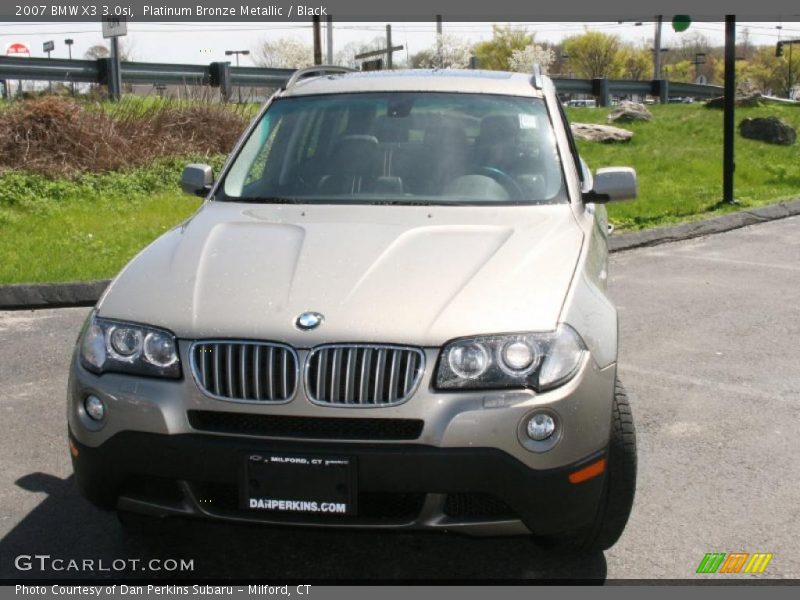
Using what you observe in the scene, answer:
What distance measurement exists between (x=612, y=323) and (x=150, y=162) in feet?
35.9

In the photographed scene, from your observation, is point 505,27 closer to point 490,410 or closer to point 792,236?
point 792,236

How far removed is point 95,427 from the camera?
3.40 m

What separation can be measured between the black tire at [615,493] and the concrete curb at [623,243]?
17.2ft

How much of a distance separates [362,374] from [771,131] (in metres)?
19.4

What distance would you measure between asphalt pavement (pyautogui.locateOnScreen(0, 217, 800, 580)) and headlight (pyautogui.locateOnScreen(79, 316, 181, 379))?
702 millimetres

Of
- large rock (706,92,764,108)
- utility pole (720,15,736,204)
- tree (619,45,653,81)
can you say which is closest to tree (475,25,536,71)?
tree (619,45,653,81)

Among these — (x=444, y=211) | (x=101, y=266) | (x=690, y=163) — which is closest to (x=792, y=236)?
(x=690, y=163)

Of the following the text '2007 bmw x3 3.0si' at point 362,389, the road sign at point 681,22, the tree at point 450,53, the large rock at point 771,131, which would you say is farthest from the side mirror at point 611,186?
the tree at point 450,53

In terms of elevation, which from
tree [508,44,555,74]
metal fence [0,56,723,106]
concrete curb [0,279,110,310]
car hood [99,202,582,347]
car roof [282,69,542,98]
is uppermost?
tree [508,44,555,74]

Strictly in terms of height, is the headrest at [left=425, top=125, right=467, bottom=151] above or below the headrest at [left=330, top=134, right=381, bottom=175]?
above

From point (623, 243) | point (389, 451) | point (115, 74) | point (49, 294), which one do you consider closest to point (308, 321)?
point (389, 451)

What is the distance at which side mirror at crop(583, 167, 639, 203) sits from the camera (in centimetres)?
491

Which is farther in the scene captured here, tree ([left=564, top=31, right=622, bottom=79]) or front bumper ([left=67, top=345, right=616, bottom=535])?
tree ([left=564, top=31, right=622, bottom=79])

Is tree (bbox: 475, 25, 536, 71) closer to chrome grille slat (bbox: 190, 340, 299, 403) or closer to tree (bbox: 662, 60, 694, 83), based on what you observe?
tree (bbox: 662, 60, 694, 83)
